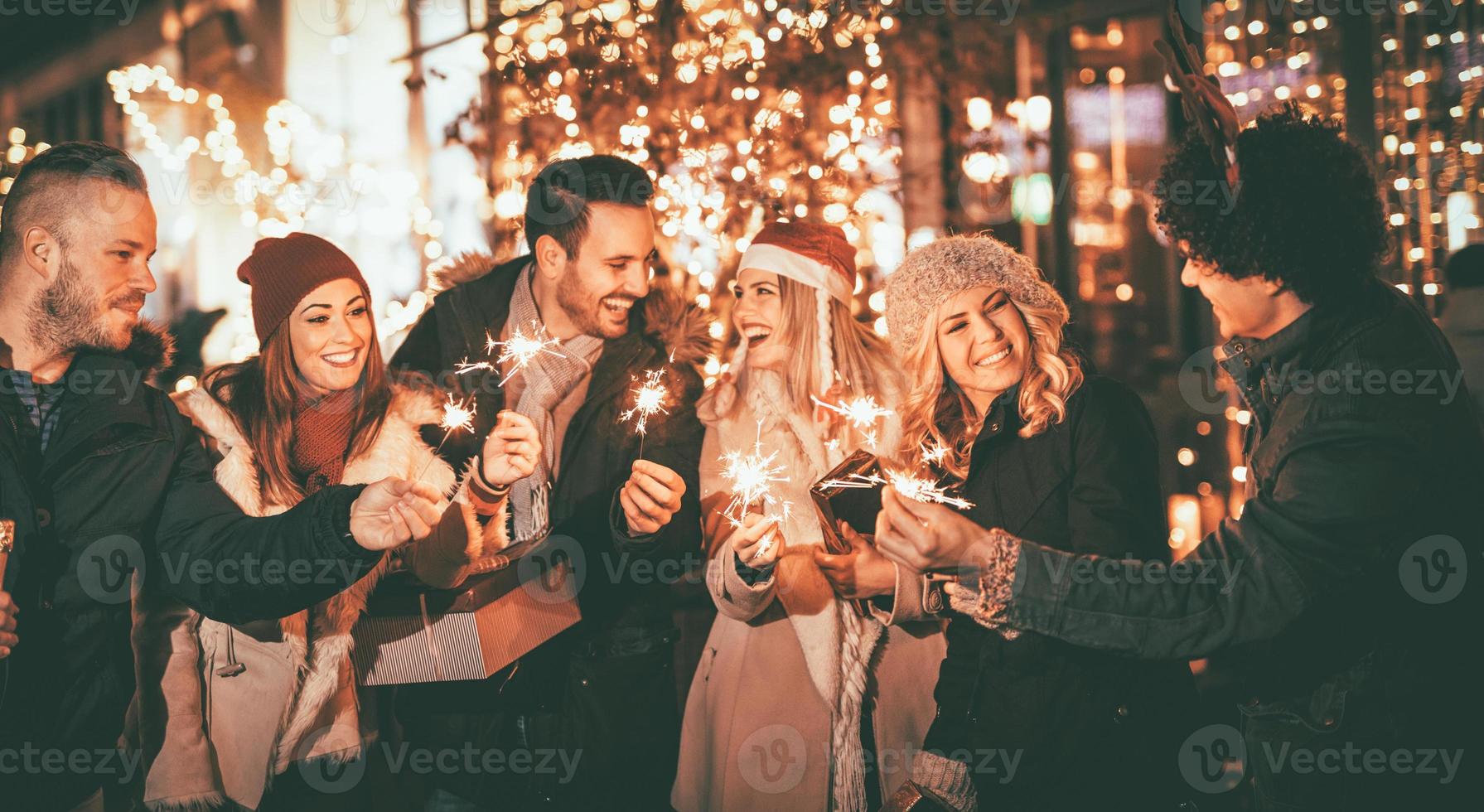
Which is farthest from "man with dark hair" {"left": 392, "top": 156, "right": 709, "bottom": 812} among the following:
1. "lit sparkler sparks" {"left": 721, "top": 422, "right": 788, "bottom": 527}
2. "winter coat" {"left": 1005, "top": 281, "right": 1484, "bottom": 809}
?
"winter coat" {"left": 1005, "top": 281, "right": 1484, "bottom": 809}

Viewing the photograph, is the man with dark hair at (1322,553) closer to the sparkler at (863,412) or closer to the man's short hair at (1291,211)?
the man's short hair at (1291,211)

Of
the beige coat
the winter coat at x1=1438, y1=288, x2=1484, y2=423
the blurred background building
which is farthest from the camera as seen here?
the blurred background building

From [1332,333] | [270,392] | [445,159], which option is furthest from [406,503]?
[445,159]

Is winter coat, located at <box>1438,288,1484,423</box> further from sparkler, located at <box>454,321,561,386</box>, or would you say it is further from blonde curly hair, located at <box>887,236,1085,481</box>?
sparkler, located at <box>454,321,561,386</box>

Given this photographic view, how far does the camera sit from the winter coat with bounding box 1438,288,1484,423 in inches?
175

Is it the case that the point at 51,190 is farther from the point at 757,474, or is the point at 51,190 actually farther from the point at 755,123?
the point at 755,123

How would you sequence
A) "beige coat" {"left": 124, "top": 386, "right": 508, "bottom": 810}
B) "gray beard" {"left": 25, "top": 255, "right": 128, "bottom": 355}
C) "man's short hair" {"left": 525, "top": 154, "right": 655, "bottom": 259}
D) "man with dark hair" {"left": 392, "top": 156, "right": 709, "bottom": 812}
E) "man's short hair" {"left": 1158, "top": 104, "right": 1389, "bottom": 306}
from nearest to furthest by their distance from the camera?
"man's short hair" {"left": 1158, "top": 104, "right": 1389, "bottom": 306}, "gray beard" {"left": 25, "top": 255, "right": 128, "bottom": 355}, "beige coat" {"left": 124, "top": 386, "right": 508, "bottom": 810}, "man with dark hair" {"left": 392, "top": 156, "right": 709, "bottom": 812}, "man's short hair" {"left": 525, "top": 154, "right": 655, "bottom": 259}

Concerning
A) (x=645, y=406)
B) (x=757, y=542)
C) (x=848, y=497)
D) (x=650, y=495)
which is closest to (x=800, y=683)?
(x=757, y=542)

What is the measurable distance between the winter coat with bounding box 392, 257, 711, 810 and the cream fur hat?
2.74 ft

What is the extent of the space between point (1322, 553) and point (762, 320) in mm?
1942

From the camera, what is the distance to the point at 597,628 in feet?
11.1

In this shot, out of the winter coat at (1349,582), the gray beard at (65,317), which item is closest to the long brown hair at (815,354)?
the winter coat at (1349,582)

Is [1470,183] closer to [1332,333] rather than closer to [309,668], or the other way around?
[1332,333]

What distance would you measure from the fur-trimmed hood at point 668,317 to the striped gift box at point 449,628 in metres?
0.94
